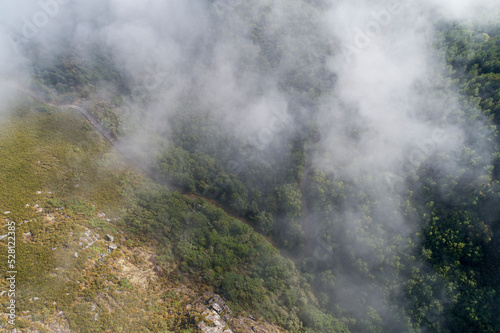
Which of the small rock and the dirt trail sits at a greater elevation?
the dirt trail

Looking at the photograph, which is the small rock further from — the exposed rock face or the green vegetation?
the green vegetation

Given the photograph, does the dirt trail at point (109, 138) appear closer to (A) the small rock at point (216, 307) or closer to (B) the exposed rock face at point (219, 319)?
(B) the exposed rock face at point (219, 319)

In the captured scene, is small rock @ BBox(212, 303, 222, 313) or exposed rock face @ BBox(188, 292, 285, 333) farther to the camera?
small rock @ BBox(212, 303, 222, 313)

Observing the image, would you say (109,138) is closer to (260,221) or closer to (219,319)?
(260,221)

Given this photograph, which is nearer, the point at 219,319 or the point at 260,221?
the point at 219,319

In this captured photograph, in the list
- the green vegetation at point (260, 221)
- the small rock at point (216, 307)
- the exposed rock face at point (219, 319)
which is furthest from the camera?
the small rock at point (216, 307)

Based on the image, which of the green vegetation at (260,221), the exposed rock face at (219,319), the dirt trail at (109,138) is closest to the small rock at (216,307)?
the exposed rock face at (219,319)

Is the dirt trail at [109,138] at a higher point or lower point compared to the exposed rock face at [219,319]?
higher

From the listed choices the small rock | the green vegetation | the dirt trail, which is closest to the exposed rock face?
the small rock

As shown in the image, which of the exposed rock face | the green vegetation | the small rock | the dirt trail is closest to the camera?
the exposed rock face

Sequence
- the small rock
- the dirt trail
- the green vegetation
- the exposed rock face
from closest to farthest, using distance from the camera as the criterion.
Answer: the exposed rock face
the green vegetation
the small rock
the dirt trail

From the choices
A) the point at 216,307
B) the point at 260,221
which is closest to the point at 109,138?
the point at 260,221
